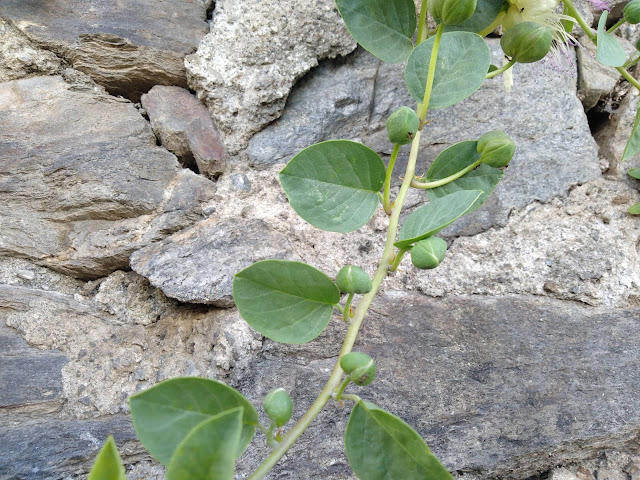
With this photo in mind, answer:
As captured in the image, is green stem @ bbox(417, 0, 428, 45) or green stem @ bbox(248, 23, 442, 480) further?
green stem @ bbox(417, 0, 428, 45)

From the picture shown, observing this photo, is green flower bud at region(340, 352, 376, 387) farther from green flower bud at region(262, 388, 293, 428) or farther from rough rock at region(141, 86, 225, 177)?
rough rock at region(141, 86, 225, 177)

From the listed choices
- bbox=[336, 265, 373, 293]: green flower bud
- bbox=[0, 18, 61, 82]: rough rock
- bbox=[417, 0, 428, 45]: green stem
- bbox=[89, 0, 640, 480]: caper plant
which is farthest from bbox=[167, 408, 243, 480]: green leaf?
bbox=[0, 18, 61, 82]: rough rock

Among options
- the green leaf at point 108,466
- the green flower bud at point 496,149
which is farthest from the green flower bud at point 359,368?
the green flower bud at point 496,149

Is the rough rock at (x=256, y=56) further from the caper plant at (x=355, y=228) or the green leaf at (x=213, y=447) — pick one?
the green leaf at (x=213, y=447)

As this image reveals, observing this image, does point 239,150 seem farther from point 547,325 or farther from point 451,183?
point 547,325

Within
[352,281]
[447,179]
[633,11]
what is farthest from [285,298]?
[633,11]

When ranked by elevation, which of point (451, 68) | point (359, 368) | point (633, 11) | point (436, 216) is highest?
point (633, 11)

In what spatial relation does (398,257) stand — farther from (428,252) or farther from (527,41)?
(527,41)
